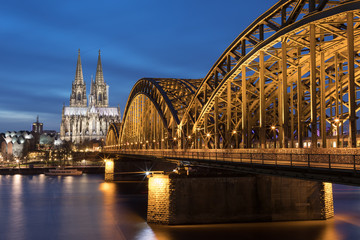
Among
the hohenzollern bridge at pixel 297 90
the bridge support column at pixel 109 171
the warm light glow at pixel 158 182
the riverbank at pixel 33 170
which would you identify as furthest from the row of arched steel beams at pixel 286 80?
the riverbank at pixel 33 170

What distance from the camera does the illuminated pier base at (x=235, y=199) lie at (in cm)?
4753

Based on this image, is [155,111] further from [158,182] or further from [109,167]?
[158,182]

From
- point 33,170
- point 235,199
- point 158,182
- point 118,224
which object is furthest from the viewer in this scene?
point 33,170

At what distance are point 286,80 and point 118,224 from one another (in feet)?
88.5

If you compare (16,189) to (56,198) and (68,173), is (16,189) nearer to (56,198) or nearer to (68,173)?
(56,198)

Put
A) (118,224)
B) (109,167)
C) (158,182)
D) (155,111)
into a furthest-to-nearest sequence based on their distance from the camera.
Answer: (109,167), (155,111), (118,224), (158,182)

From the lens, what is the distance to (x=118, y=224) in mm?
53969

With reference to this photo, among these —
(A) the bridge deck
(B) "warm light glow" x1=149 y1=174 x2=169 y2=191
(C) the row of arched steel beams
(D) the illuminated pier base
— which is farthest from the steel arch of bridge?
(A) the bridge deck

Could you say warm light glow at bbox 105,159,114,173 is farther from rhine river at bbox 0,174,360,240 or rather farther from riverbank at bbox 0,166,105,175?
rhine river at bbox 0,174,360,240

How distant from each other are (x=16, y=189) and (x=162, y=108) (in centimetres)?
3454

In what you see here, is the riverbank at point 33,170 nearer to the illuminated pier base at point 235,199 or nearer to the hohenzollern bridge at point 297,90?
the hohenzollern bridge at point 297,90

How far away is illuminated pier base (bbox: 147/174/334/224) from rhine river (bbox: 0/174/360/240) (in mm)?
1109

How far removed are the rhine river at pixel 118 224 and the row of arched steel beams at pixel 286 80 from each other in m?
8.40

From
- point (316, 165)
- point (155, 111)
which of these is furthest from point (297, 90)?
point (155, 111)
